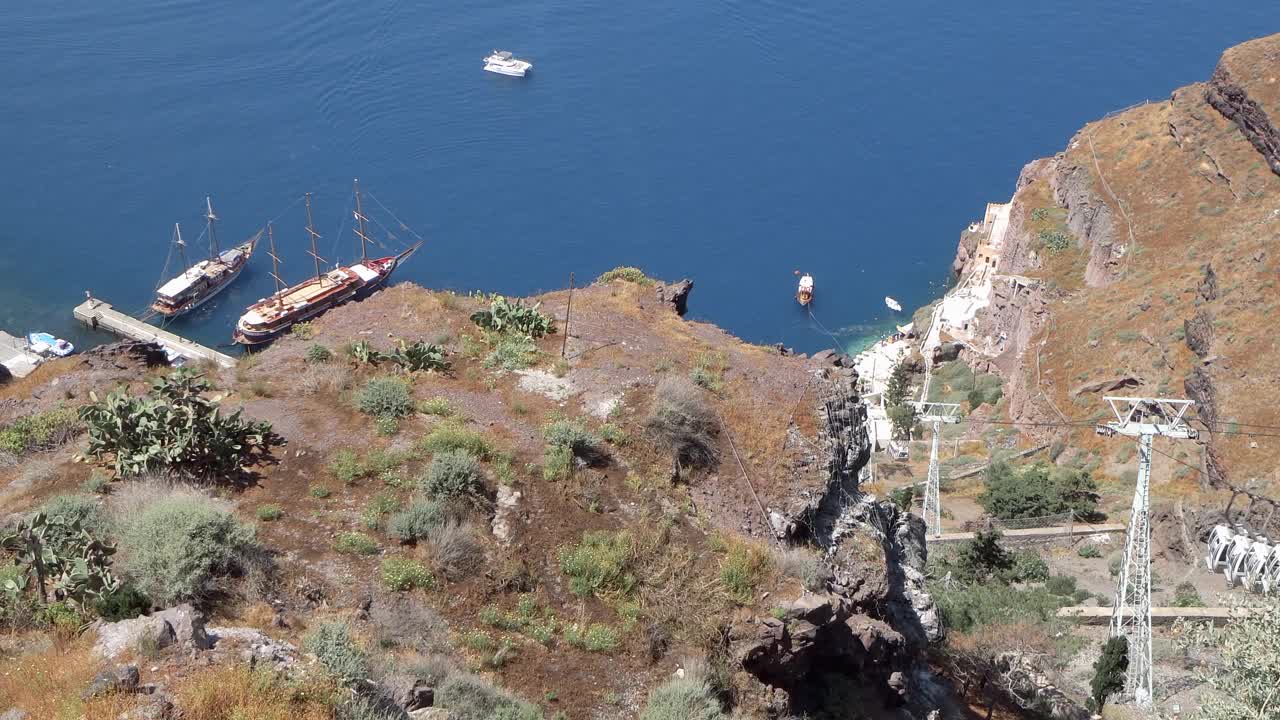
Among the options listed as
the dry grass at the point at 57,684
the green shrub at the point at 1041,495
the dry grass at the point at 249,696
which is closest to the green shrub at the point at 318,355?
the dry grass at the point at 57,684

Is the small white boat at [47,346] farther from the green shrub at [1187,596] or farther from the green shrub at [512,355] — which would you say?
the green shrub at [1187,596]

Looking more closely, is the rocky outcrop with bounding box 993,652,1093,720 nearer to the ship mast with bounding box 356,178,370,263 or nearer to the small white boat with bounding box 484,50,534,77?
the ship mast with bounding box 356,178,370,263

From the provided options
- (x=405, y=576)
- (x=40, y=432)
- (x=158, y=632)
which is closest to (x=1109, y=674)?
(x=405, y=576)

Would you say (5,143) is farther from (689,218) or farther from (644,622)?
(644,622)

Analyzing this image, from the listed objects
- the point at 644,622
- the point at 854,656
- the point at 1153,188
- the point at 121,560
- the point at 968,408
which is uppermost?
the point at 121,560

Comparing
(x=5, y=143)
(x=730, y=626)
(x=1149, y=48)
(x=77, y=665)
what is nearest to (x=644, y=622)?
(x=730, y=626)

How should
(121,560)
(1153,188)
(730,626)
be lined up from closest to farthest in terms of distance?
1. (121,560)
2. (730,626)
3. (1153,188)

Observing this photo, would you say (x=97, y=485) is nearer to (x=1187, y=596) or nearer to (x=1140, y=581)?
(x=1140, y=581)
